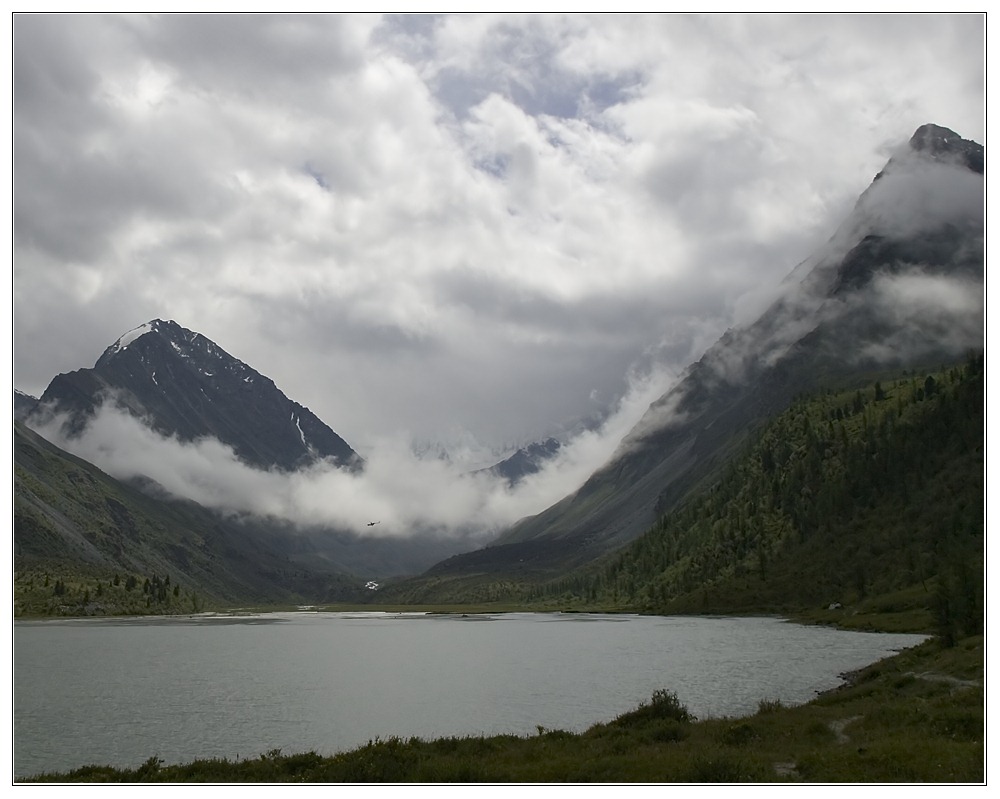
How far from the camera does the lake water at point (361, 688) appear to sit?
6081 centimetres

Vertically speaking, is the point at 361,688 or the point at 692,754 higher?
the point at 692,754

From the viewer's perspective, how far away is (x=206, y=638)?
19562 centimetres

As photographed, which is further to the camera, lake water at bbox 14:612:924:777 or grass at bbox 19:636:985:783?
lake water at bbox 14:612:924:777

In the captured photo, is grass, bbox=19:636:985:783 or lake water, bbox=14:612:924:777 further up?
grass, bbox=19:636:985:783

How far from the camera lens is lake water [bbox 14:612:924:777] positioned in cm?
6081

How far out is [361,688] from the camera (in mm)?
91000

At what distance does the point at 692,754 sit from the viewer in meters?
39.4

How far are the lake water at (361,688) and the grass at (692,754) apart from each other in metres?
9.20

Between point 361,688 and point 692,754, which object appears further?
point 361,688

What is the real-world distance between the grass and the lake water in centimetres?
920

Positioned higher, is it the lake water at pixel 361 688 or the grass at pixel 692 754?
the grass at pixel 692 754

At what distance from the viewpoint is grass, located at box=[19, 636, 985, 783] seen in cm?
3578

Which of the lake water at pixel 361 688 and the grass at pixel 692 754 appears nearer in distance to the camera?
the grass at pixel 692 754

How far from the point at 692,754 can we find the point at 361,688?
60.2 m
